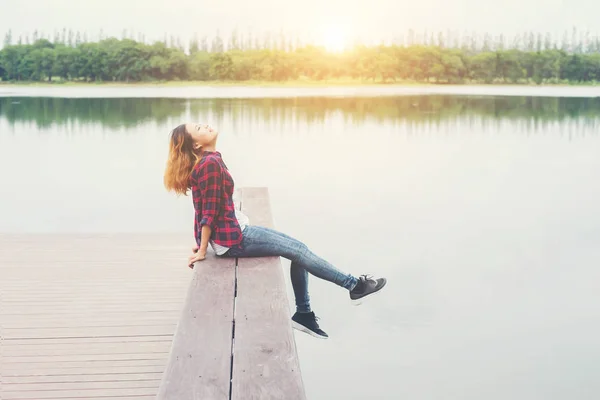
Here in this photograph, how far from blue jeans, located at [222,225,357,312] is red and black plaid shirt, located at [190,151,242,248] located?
7 cm

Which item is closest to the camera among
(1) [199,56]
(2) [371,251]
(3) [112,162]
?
(2) [371,251]

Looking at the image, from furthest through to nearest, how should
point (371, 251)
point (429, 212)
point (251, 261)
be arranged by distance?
1. point (429, 212)
2. point (371, 251)
3. point (251, 261)

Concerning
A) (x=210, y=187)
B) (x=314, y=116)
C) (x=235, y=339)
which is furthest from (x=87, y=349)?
(x=314, y=116)

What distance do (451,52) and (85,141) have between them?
1993 inches

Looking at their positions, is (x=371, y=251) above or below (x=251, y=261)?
below

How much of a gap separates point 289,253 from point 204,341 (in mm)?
1173

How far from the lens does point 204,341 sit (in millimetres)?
2906

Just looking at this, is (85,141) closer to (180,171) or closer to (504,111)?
(180,171)

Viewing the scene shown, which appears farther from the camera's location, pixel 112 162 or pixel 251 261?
pixel 112 162

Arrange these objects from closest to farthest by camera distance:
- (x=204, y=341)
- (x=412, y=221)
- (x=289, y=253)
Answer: (x=204, y=341)
(x=289, y=253)
(x=412, y=221)

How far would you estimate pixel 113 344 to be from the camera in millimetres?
3914

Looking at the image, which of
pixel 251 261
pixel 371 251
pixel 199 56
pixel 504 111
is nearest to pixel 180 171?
pixel 251 261

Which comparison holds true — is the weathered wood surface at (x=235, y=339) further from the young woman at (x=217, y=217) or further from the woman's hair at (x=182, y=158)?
the woman's hair at (x=182, y=158)

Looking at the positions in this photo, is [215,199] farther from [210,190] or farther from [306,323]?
[306,323]
